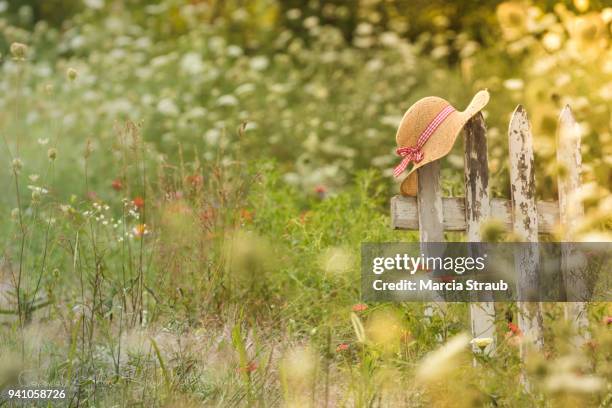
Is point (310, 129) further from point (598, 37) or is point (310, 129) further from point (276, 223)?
point (276, 223)

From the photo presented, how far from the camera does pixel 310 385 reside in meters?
2.90

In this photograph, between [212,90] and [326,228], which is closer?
[326,228]

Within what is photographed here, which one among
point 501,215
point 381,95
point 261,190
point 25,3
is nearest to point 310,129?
point 381,95

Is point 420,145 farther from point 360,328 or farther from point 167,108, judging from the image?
point 167,108

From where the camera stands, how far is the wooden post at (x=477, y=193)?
330 centimetres

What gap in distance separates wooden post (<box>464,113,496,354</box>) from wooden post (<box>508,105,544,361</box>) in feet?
0.43

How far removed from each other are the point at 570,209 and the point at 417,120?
2.51 ft

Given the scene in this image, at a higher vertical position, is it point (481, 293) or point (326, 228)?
point (326, 228)

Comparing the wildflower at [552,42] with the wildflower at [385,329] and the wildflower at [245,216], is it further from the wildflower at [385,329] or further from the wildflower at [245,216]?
the wildflower at [385,329]

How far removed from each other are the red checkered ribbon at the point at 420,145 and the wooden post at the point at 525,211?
272 mm

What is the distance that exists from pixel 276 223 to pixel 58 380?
4.47 ft

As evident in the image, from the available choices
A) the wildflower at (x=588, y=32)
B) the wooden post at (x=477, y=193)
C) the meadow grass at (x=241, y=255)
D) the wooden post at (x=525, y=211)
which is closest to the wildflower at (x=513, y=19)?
the meadow grass at (x=241, y=255)

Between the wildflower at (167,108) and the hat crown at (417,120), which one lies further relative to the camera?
the wildflower at (167,108)

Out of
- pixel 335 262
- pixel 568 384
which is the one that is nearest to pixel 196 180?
pixel 335 262
